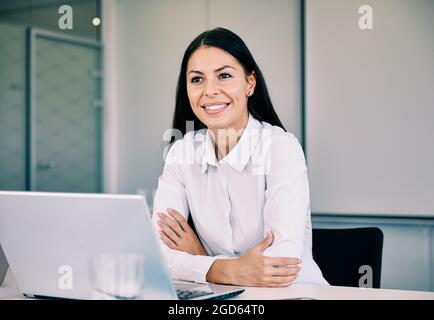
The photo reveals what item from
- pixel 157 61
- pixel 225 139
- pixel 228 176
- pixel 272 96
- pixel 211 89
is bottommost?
pixel 228 176

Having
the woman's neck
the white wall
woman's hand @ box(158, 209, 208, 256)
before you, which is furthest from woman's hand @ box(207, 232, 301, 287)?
the white wall

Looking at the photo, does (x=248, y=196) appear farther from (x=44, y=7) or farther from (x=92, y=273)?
(x=44, y=7)

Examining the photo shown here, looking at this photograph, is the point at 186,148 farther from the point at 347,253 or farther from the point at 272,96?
the point at 272,96

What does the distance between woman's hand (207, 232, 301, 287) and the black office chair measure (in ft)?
1.48

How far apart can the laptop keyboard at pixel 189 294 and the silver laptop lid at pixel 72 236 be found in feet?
0.23

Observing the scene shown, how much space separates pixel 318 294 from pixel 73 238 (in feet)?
1.77

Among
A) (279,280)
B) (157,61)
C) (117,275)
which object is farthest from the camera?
(157,61)

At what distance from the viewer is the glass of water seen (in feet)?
3.42

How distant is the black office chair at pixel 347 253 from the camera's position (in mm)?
1880

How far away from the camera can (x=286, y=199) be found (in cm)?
168

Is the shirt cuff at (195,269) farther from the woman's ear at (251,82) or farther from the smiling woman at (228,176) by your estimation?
the woman's ear at (251,82)

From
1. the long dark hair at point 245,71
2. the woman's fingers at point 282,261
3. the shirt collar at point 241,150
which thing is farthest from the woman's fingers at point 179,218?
the woman's fingers at point 282,261

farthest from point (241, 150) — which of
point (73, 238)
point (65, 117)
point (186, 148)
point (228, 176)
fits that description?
point (65, 117)

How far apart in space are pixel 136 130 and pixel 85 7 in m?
0.88
